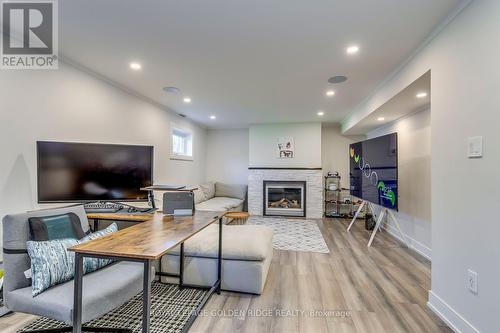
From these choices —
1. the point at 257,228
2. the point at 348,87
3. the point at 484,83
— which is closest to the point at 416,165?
the point at 348,87

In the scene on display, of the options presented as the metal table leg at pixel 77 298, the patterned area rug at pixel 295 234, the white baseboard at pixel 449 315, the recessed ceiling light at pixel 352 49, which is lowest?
the patterned area rug at pixel 295 234

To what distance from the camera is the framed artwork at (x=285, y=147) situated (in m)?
6.13

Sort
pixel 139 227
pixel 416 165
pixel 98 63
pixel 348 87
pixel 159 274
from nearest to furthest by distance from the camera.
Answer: pixel 139 227
pixel 159 274
pixel 98 63
pixel 348 87
pixel 416 165

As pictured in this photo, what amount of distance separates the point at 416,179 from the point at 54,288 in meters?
4.43

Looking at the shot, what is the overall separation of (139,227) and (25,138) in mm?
1646

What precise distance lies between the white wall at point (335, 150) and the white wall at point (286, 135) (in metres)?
0.52

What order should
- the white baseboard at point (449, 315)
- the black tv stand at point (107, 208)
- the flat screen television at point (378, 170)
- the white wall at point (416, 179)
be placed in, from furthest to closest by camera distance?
the white wall at point (416, 179) < the flat screen television at point (378, 170) < the black tv stand at point (107, 208) < the white baseboard at point (449, 315)

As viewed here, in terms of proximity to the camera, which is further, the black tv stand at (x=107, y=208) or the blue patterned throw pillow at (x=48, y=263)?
the black tv stand at (x=107, y=208)

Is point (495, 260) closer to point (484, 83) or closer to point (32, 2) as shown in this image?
point (484, 83)

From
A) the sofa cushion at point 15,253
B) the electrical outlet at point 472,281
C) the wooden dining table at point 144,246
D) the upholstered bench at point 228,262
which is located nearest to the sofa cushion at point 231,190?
the upholstered bench at point 228,262

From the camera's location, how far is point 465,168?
170 cm

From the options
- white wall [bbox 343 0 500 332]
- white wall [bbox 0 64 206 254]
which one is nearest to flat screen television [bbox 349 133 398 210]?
→ white wall [bbox 343 0 500 332]

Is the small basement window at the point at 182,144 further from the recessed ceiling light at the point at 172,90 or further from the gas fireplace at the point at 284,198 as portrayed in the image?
the gas fireplace at the point at 284,198

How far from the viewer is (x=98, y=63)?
8.92 ft
